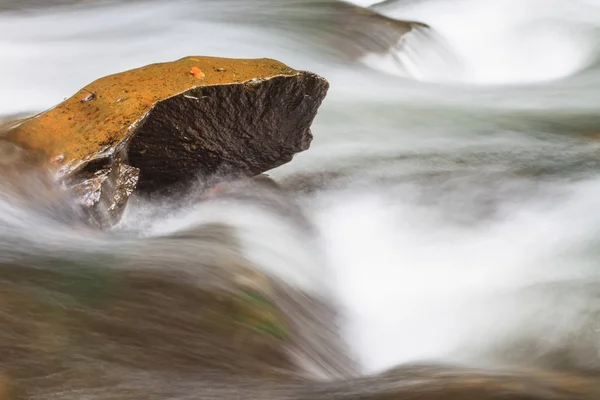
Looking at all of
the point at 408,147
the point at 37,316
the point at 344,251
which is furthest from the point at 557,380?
the point at 408,147

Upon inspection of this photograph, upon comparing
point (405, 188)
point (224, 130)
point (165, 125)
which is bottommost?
point (165, 125)

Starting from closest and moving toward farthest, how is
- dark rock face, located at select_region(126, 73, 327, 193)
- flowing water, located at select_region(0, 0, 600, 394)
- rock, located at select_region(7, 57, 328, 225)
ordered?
1. flowing water, located at select_region(0, 0, 600, 394)
2. rock, located at select_region(7, 57, 328, 225)
3. dark rock face, located at select_region(126, 73, 327, 193)

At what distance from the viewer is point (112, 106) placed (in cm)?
426

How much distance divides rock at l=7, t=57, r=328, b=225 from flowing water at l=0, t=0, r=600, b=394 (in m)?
0.23

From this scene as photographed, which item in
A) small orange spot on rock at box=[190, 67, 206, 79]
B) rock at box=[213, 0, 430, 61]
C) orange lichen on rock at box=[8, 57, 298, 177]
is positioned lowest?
orange lichen on rock at box=[8, 57, 298, 177]

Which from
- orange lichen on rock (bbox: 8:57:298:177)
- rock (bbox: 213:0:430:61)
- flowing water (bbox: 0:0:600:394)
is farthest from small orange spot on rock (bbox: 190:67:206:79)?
rock (bbox: 213:0:430:61)

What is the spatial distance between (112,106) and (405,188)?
2.20 metres


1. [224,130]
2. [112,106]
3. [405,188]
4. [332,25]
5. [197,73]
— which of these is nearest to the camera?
[112,106]

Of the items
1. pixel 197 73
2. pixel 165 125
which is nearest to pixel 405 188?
pixel 197 73

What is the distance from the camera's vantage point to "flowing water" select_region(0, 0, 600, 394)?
3637 mm

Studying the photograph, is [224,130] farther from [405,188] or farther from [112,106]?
[405,188]

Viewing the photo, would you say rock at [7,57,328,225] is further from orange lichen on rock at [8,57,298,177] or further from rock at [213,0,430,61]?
rock at [213,0,430,61]

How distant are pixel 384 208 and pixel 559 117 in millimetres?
2868

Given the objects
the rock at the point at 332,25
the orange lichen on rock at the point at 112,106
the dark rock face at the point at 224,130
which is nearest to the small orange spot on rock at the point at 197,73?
the orange lichen on rock at the point at 112,106
